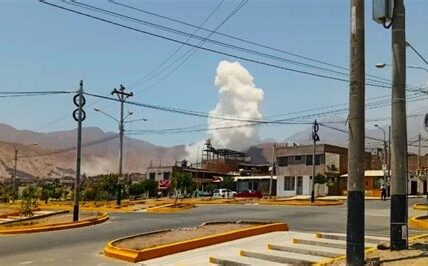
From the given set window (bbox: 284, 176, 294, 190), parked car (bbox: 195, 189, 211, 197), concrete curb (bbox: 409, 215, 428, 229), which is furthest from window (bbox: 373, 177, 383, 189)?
concrete curb (bbox: 409, 215, 428, 229)

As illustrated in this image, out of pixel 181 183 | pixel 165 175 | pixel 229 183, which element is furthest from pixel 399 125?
pixel 165 175

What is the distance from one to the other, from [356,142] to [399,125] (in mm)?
2313

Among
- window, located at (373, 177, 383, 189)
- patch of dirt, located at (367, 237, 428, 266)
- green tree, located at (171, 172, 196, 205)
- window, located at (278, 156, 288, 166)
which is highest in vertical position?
window, located at (278, 156, 288, 166)

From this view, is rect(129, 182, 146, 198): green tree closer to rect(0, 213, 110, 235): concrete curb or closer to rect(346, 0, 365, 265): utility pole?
rect(0, 213, 110, 235): concrete curb

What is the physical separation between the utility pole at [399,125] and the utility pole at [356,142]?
82.2 inches

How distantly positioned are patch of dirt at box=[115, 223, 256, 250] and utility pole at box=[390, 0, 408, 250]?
7104 millimetres

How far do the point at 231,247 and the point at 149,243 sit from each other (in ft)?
8.60

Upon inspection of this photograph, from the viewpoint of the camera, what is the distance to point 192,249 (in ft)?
54.1

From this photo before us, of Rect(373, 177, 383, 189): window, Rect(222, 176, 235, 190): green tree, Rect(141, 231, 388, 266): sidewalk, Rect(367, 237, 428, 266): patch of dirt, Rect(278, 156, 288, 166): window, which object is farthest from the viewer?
Rect(222, 176, 235, 190): green tree

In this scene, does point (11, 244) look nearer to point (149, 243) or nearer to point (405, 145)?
point (149, 243)

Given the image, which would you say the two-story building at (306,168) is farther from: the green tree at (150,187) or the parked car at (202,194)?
the green tree at (150,187)

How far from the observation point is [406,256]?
36.8ft

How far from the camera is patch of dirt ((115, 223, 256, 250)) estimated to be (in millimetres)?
17031


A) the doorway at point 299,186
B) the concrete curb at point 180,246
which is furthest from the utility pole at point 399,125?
the doorway at point 299,186
